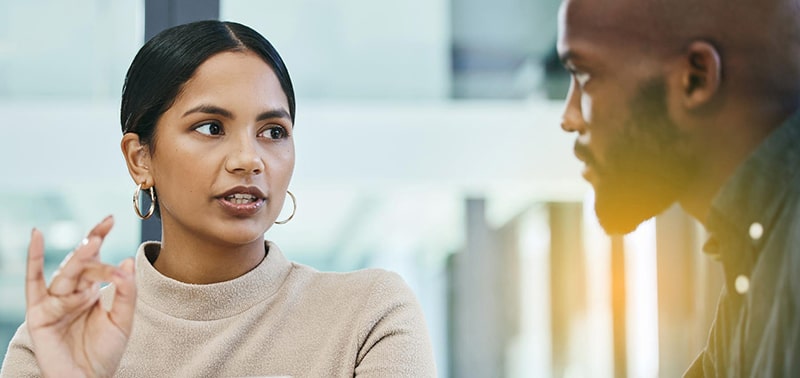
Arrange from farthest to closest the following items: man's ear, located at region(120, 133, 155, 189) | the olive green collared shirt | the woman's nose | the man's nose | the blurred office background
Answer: the blurred office background
man's ear, located at region(120, 133, 155, 189)
the woman's nose
the man's nose
the olive green collared shirt

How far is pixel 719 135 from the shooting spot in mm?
938

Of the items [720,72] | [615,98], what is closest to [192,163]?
[615,98]

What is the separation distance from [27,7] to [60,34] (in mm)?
91

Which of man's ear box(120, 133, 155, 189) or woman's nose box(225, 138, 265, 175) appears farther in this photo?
man's ear box(120, 133, 155, 189)

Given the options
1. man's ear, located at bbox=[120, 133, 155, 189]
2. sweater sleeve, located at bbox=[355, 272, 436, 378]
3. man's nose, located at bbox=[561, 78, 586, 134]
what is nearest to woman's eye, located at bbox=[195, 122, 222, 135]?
man's ear, located at bbox=[120, 133, 155, 189]

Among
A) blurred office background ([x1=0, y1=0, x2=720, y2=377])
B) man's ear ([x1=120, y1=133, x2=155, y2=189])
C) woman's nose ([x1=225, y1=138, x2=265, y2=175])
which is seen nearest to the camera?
woman's nose ([x1=225, y1=138, x2=265, y2=175])

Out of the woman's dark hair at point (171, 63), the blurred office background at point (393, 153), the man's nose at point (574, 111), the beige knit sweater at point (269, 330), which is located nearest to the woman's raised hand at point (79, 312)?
the beige knit sweater at point (269, 330)

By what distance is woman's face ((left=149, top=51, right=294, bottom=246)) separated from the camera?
138 cm

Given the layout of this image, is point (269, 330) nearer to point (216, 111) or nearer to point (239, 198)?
point (239, 198)

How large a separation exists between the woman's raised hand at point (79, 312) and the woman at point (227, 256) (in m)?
0.20

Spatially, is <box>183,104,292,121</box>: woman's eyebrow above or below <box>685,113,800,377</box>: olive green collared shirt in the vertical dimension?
above

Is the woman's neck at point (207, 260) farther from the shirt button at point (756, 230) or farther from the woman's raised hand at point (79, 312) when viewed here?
the shirt button at point (756, 230)

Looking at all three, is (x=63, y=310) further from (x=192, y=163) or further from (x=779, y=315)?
(x=779, y=315)

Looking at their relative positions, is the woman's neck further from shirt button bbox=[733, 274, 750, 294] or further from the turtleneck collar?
shirt button bbox=[733, 274, 750, 294]
